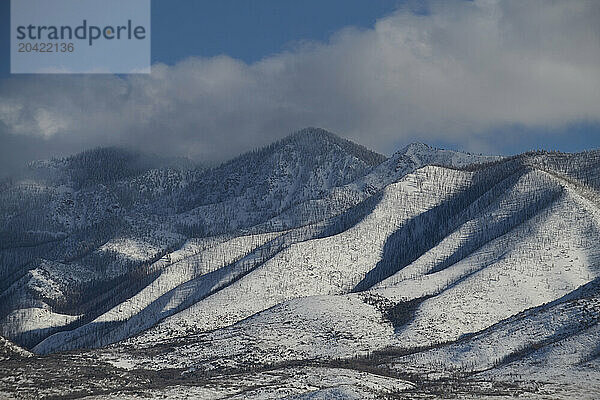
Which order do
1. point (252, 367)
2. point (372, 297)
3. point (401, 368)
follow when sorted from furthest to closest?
point (372, 297) → point (252, 367) → point (401, 368)

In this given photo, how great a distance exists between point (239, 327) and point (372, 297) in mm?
28065

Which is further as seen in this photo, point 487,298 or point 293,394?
point 487,298

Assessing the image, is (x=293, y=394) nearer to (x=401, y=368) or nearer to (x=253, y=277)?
(x=401, y=368)

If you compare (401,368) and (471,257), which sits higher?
(471,257)

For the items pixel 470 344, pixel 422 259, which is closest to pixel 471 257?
pixel 422 259

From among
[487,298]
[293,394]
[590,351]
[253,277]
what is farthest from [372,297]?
[293,394]

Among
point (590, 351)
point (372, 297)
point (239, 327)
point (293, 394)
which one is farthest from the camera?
point (372, 297)

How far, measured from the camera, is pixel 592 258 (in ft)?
566

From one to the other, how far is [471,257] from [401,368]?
253 ft

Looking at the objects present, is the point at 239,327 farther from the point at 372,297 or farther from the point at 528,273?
the point at 528,273

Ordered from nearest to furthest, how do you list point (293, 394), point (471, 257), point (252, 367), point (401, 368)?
point (293, 394) < point (401, 368) < point (252, 367) < point (471, 257)

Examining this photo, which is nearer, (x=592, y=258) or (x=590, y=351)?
(x=590, y=351)

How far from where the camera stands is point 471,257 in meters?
185

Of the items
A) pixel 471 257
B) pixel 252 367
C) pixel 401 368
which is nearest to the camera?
pixel 401 368
